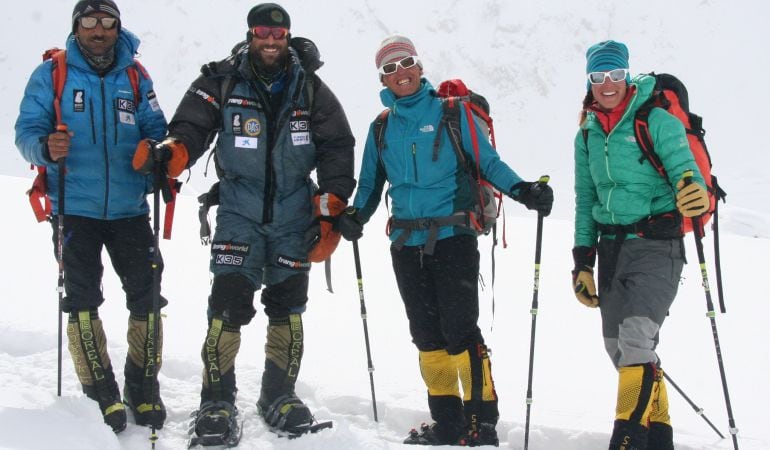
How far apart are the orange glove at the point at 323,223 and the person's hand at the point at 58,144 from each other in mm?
1516

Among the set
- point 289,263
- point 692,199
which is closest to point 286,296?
point 289,263

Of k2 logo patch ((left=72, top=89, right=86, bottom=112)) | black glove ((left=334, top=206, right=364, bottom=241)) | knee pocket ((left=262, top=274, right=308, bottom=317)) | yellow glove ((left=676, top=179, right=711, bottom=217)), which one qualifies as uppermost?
k2 logo patch ((left=72, top=89, right=86, bottom=112))

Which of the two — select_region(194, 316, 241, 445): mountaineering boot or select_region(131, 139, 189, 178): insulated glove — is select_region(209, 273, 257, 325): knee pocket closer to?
select_region(194, 316, 241, 445): mountaineering boot

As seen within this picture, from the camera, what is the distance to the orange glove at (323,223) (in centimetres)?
455

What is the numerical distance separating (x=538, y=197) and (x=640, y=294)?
79 centimetres

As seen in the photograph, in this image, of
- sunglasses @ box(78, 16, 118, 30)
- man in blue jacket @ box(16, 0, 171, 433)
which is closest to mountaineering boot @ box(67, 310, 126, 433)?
man in blue jacket @ box(16, 0, 171, 433)

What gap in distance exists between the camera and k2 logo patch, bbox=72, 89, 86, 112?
4.43 meters

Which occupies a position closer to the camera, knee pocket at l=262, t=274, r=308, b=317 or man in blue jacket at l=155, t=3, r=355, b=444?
man in blue jacket at l=155, t=3, r=355, b=444

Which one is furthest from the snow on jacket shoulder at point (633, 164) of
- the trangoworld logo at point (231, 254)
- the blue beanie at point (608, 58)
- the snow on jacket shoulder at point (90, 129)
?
the snow on jacket shoulder at point (90, 129)

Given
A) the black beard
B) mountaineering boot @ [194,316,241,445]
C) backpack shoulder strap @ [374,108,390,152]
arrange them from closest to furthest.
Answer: mountaineering boot @ [194,316,241,445], the black beard, backpack shoulder strap @ [374,108,390,152]

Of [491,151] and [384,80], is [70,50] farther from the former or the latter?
[491,151]

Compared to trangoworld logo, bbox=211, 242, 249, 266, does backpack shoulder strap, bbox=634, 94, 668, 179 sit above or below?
above

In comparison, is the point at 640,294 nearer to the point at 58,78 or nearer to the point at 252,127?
the point at 252,127

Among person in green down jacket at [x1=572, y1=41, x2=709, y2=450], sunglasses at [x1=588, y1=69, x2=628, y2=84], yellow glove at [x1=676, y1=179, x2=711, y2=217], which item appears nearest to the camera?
yellow glove at [x1=676, y1=179, x2=711, y2=217]
